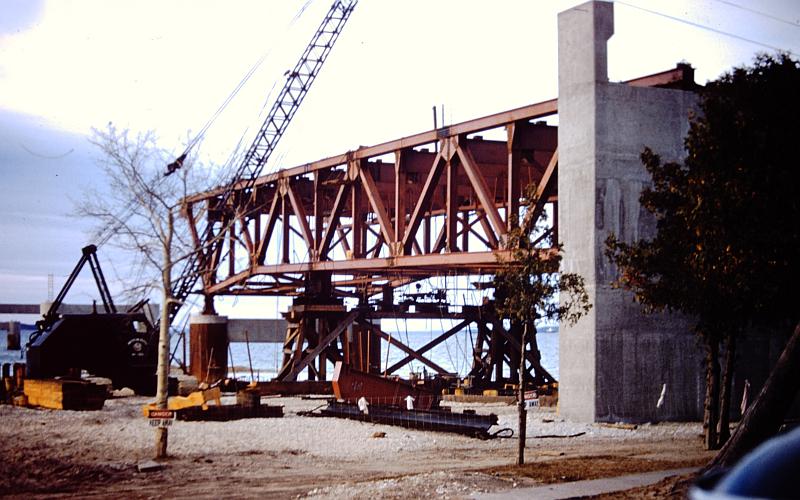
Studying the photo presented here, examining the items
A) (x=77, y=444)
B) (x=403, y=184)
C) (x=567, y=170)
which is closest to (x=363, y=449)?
(x=77, y=444)

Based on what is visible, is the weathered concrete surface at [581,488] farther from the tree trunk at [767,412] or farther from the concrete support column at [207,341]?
the concrete support column at [207,341]

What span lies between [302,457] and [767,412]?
11931mm

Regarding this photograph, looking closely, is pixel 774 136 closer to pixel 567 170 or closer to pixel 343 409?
pixel 567 170

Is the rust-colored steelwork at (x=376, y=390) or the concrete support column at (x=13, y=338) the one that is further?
the concrete support column at (x=13, y=338)

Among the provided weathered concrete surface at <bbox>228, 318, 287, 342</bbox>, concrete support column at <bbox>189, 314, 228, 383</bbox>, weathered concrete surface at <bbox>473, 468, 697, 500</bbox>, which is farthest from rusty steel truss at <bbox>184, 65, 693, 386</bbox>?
weathered concrete surface at <bbox>228, 318, 287, 342</bbox>

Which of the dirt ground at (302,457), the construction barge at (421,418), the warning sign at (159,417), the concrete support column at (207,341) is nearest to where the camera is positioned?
the dirt ground at (302,457)

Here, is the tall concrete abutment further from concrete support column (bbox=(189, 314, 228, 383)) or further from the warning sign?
concrete support column (bbox=(189, 314, 228, 383))

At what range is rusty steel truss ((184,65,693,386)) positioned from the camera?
127ft

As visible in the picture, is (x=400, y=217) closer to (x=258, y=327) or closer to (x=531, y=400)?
(x=531, y=400)

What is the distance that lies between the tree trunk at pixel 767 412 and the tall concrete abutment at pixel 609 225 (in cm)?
1570

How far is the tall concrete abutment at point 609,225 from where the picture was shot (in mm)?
33156

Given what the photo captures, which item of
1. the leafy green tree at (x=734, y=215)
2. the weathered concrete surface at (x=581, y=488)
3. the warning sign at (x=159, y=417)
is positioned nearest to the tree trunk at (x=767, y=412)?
the weathered concrete surface at (x=581, y=488)

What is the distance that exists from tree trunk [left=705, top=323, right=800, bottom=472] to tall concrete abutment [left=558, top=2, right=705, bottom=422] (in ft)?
51.5

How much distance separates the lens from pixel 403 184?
1759 inches
